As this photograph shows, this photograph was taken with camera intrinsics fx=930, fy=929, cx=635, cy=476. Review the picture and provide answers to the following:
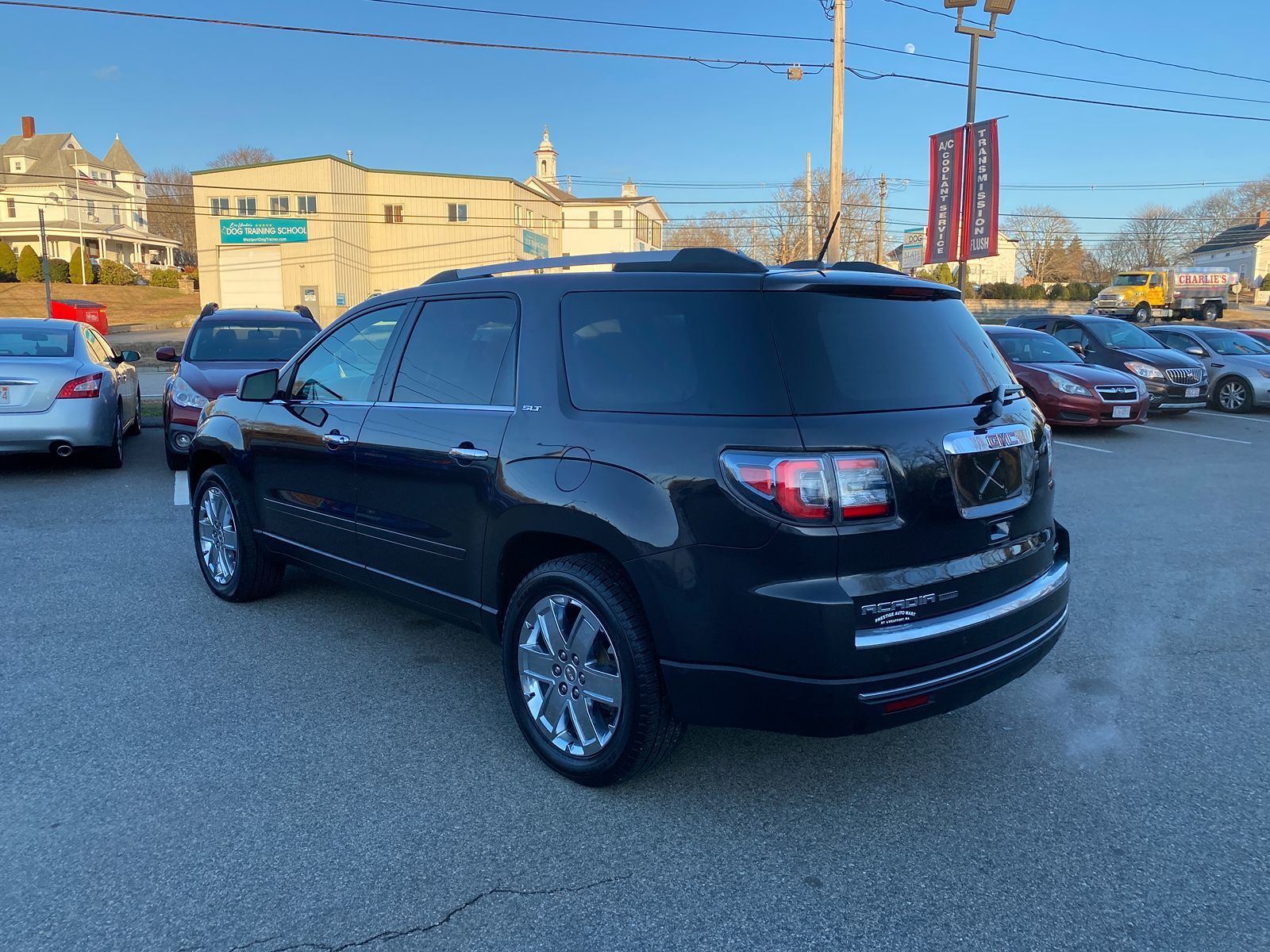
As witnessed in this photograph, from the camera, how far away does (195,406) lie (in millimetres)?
8914

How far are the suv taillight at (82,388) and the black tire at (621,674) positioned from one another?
7280mm

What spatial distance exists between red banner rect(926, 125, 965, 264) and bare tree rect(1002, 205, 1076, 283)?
73.0 m

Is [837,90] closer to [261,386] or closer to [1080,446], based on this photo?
[1080,446]

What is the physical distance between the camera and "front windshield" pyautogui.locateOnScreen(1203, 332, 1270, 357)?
17000mm

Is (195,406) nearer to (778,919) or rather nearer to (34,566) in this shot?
(34,566)

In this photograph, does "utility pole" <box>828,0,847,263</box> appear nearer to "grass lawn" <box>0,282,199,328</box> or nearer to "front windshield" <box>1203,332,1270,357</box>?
"front windshield" <box>1203,332,1270,357</box>

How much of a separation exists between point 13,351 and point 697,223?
65.8 metres

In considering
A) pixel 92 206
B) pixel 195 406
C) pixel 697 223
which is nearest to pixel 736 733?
pixel 195 406

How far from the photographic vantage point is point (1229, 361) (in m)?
16.7

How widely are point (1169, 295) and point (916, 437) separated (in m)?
49.8

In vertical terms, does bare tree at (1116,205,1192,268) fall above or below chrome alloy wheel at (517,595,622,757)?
above

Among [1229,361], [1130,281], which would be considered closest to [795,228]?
[1130,281]

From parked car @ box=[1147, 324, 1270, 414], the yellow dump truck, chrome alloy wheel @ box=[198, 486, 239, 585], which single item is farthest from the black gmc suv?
the yellow dump truck

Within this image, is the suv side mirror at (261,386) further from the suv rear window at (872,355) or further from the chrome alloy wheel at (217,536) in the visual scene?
the suv rear window at (872,355)
